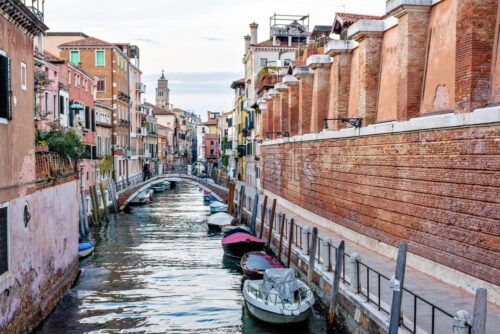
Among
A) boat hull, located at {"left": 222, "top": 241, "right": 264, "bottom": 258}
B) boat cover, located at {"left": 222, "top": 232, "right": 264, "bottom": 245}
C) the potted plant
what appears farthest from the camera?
boat cover, located at {"left": 222, "top": 232, "right": 264, "bottom": 245}

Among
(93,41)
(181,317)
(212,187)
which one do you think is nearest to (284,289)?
(181,317)

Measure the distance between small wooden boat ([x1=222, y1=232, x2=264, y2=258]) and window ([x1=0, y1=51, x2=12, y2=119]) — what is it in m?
12.0

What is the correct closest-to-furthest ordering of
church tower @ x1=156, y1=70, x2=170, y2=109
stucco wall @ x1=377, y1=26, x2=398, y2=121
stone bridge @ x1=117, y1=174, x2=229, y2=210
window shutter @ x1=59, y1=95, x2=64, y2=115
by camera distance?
stucco wall @ x1=377, y1=26, x2=398, y2=121 < window shutter @ x1=59, y1=95, x2=64, y2=115 < stone bridge @ x1=117, y1=174, x2=229, y2=210 < church tower @ x1=156, y1=70, x2=170, y2=109

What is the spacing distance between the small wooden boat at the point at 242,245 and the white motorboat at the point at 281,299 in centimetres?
758

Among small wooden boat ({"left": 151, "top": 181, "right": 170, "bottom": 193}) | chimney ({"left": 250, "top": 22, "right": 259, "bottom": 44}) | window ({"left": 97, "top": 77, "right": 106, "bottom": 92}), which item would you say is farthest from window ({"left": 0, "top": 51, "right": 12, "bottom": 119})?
small wooden boat ({"left": 151, "top": 181, "right": 170, "bottom": 193})

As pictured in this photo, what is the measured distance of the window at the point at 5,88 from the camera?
10.4m

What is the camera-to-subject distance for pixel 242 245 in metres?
21.2

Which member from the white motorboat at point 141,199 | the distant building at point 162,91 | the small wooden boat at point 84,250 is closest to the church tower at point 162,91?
the distant building at point 162,91

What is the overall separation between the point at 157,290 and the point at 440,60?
10258 mm

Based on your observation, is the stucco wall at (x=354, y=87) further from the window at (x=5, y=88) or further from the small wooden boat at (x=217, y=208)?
the small wooden boat at (x=217, y=208)

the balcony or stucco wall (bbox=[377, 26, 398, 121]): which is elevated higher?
the balcony

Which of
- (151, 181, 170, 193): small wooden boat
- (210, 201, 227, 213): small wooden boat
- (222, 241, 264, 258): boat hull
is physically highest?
(222, 241, 264, 258): boat hull

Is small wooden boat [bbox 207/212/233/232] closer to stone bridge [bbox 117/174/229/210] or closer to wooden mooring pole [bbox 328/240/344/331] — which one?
stone bridge [bbox 117/174/229/210]

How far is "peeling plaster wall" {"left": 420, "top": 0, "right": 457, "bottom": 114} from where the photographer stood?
39.4 feet
